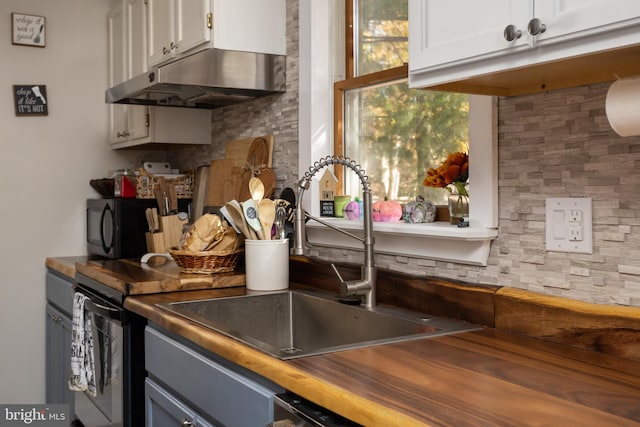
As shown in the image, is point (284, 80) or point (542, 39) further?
point (284, 80)

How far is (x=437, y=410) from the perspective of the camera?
3.56 feet

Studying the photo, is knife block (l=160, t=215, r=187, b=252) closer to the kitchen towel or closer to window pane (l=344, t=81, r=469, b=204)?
the kitchen towel

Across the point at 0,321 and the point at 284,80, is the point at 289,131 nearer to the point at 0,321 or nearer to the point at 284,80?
the point at 284,80

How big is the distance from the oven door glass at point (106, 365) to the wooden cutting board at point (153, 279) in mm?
101

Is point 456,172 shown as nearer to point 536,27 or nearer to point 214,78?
point 536,27

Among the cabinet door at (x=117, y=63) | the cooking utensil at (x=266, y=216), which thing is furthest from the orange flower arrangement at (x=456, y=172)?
the cabinet door at (x=117, y=63)

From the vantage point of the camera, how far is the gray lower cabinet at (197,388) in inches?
57.8

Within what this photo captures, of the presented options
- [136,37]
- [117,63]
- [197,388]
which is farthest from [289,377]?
[117,63]

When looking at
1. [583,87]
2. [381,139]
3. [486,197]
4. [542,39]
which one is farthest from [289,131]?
[542,39]

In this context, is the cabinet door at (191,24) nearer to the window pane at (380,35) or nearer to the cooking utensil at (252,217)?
the window pane at (380,35)

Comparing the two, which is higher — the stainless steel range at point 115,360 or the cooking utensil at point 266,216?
the cooking utensil at point 266,216

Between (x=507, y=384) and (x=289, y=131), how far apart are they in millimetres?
1723

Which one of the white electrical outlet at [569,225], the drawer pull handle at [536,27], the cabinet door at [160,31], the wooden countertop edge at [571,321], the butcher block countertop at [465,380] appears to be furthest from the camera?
A: the cabinet door at [160,31]

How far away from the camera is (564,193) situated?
61.9 inches
